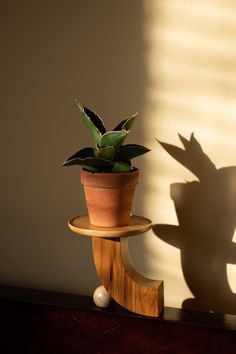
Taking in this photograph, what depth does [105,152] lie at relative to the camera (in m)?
1.35

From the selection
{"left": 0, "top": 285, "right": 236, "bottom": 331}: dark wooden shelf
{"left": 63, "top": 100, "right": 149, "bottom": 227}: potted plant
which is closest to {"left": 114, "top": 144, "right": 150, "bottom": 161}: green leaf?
{"left": 63, "top": 100, "right": 149, "bottom": 227}: potted plant

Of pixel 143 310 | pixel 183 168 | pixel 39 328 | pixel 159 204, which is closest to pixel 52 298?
pixel 39 328

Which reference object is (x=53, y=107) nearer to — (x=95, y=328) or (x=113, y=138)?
(x=113, y=138)

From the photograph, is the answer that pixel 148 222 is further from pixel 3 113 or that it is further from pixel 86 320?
pixel 3 113

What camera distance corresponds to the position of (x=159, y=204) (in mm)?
1595

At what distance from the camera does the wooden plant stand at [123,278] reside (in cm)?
141

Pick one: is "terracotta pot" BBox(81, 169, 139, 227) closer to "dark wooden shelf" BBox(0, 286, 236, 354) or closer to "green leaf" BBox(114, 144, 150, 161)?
"green leaf" BBox(114, 144, 150, 161)

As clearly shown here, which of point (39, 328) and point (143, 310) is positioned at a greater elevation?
point (143, 310)

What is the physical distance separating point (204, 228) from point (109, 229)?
1.09ft

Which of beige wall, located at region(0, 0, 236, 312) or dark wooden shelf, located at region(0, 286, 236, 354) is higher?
beige wall, located at region(0, 0, 236, 312)

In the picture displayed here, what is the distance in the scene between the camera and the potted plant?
52.7 inches

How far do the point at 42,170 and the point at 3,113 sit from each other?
0.22 m

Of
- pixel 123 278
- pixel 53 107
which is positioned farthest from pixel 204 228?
pixel 53 107

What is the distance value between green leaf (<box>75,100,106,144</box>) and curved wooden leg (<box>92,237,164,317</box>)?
28 cm
